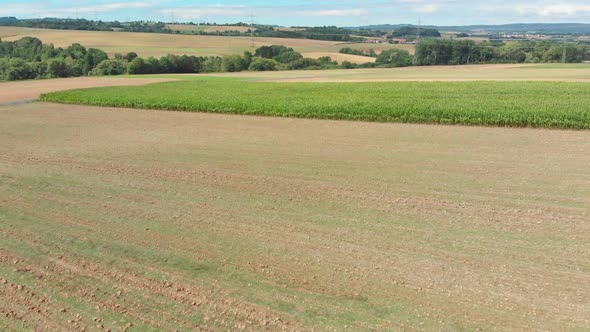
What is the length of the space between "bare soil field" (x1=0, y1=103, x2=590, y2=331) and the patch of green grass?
14.9ft

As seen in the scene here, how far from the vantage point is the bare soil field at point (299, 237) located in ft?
22.9

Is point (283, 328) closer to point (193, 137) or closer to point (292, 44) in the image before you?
point (193, 137)

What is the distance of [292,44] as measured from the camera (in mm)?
121312

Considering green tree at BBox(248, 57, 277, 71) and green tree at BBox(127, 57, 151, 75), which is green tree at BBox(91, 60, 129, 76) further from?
green tree at BBox(248, 57, 277, 71)

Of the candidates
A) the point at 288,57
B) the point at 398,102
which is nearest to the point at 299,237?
the point at 398,102

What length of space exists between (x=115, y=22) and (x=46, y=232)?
605 ft

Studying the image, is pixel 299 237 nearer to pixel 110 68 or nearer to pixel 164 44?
pixel 110 68

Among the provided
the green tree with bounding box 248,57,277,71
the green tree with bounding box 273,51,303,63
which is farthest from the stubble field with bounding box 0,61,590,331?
the green tree with bounding box 273,51,303,63

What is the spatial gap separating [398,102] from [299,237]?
771 inches

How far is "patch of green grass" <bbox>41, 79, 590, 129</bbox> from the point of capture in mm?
23156

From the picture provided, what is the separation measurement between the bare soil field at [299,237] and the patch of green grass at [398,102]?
4.53m

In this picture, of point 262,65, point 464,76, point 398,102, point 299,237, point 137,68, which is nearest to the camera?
point 299,237

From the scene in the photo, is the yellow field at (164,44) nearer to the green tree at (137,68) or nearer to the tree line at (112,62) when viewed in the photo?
the tree line at (112,62)

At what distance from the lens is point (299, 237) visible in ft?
31.8
